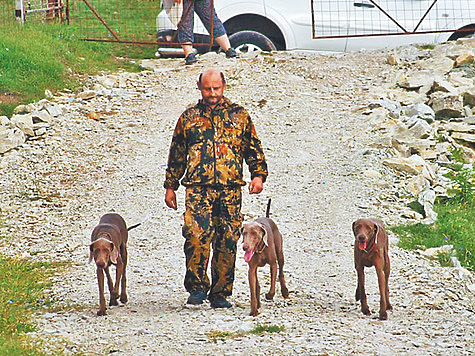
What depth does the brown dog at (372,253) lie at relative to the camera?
21.7ft

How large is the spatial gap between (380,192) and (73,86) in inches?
242

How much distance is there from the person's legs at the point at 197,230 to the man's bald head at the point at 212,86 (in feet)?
2.16

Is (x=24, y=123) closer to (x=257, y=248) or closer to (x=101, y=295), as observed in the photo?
(x=101, y=295)

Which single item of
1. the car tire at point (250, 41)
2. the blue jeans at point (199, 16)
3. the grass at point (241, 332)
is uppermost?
the blue jeans at point (199, 16)

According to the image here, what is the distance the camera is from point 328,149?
12633 millimetres

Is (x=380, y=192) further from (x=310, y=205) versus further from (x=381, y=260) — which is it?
(x=381, y=260)

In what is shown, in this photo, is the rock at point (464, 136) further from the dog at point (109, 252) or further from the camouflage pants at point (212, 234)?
the dog at point (109, 252)

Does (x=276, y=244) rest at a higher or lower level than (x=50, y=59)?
lower

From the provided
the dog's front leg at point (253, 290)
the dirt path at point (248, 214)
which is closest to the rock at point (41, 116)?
the dirt path at point (248, 214)

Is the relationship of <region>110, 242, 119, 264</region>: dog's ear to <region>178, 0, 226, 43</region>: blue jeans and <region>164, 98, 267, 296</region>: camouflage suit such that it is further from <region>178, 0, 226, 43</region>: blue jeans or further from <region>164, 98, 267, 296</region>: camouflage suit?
<region>178, 0, 226, 43</region>: blue jeans

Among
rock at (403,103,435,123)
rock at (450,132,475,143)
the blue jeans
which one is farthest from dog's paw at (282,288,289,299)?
the blue jeans

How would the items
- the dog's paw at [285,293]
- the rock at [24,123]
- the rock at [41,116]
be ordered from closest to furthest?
1. the dog's paw at [285,293]
2. the rock at [24,123]
3. the rock at [41,116]

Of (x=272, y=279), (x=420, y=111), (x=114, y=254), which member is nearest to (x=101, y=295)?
(x=114, y=254)

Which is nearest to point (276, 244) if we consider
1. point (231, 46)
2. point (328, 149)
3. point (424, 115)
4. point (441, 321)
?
point (441, 321)
